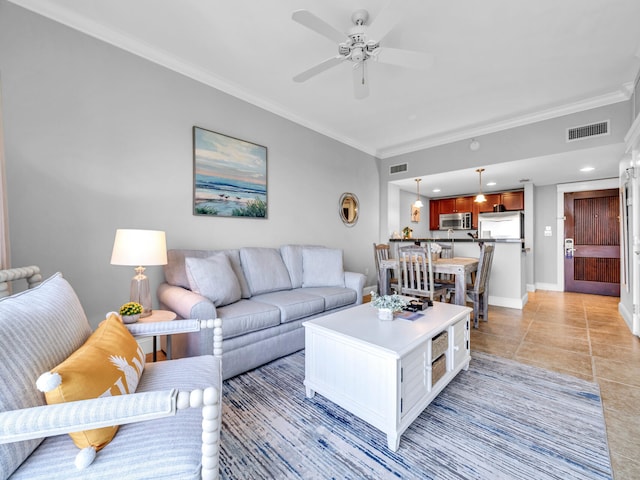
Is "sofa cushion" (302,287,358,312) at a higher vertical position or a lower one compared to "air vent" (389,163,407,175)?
lower

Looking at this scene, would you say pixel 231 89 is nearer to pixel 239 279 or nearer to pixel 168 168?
pixel 168 168

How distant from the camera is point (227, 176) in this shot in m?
3.12

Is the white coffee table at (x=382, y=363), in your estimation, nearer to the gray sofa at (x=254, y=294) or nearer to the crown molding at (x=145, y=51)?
the gray sofa at (x=254, y=294)

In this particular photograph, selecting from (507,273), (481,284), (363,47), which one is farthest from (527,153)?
(363,47)

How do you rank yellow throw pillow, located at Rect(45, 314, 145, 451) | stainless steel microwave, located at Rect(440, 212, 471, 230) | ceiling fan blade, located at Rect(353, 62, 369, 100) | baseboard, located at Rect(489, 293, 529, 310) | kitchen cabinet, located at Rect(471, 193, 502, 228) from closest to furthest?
yellow throw pillow, located at Rect(45, 314, 145, 451), ceiling fan blade, located at Rect(353, 62, 369, 100), baseboard, located at Rect(489, 293, 529, 310), kitchen cabinet, located at Rect(471, 193, 502, 228), stainless steel microwave, located at Rect(440, 212, 471, 230)

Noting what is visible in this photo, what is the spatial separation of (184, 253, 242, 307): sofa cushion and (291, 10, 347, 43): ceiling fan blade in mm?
1875

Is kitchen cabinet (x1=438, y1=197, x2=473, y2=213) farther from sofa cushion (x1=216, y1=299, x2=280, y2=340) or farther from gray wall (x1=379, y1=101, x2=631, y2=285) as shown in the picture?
sofa cushion (x1=216, y1=299, x2=280, y2=340)

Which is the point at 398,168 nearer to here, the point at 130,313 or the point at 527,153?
the point at 527,153

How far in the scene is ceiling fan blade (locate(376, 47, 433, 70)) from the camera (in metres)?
2.08

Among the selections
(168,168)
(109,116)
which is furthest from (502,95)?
(109,116)

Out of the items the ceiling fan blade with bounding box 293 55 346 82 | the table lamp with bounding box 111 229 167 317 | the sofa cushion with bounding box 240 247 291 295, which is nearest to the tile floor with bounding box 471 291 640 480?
the sofa cushion with bounding box 240 247 291 295

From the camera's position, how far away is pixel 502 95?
3.31 meters

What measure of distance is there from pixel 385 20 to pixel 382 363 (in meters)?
2.09

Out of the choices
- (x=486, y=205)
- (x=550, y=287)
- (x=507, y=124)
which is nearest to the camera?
(x=507, y=124)
